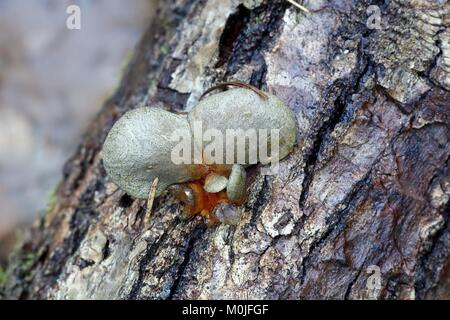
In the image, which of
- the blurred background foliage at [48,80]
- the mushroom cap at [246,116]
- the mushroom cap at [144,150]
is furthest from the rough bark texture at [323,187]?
the blurred background foliage at [48,80]

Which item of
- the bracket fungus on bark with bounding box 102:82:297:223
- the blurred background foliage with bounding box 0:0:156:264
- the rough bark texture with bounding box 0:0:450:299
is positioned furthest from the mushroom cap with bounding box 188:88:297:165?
the blurred background foliage with bounding box 0:0:156:264

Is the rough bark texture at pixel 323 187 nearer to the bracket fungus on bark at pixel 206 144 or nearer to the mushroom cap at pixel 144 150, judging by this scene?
the bracket fungus on bark at pixel 206 144

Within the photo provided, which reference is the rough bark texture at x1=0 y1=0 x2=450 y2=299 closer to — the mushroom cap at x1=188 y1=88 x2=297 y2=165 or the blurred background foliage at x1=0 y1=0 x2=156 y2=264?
the mushroom cap at x1=188 y1=88 x2=297 y2=165

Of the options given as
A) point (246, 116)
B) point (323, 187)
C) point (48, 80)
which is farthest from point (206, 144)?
point (48, 80)

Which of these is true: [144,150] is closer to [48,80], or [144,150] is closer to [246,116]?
[246,116]

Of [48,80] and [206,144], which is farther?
[48,80]
